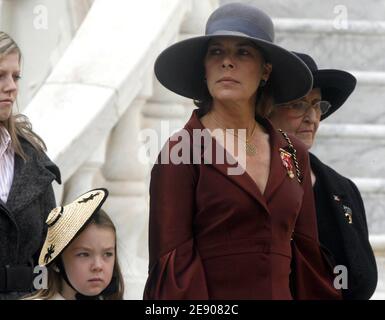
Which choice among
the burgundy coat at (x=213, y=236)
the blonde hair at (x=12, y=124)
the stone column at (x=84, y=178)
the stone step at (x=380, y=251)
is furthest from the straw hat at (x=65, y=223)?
the stone step at (x=380, y=251)

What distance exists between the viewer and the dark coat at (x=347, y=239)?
481 cm

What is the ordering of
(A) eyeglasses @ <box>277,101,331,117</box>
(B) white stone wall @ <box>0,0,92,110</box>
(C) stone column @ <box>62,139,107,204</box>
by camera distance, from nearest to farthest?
1. (A) eyeglasses @ <box>277,101,331,117</box>
2. (C) stone column @ <box>62,139,107,204</box>
3. (B) white stone wall @ <box>0,0,92,110</box>

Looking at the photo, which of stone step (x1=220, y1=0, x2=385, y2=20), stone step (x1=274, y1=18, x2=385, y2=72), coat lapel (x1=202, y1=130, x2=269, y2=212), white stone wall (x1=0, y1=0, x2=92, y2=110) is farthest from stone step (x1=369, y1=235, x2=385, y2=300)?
coat lapel (x1=202, y1=130, x2=269, y2=212)

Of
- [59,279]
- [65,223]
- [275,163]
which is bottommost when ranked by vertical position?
[59,279]

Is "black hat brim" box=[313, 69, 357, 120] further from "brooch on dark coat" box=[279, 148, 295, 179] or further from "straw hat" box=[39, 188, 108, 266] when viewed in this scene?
"straw hat" box=[39, 188, 108, 266]

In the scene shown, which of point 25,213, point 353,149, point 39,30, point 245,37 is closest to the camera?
point 245,37

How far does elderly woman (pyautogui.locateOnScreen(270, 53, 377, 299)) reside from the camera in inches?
190

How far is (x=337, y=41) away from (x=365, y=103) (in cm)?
40

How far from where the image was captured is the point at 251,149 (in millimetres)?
4449

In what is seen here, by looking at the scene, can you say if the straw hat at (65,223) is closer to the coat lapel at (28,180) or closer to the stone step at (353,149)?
the coat lapel at (28,180)

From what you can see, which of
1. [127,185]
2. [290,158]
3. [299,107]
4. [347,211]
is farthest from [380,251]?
[290,158]

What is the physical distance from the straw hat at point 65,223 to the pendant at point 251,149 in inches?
18.1

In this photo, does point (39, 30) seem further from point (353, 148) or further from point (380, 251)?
point (380, 251)
